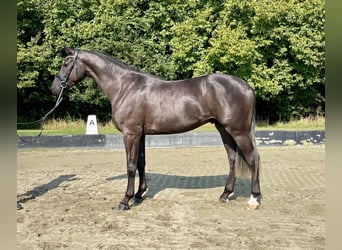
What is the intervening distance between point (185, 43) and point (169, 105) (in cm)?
1224

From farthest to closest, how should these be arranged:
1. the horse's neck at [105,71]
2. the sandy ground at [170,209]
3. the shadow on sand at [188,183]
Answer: the shadow on sand at [188,183]
the horse's neck at [105,71]
the sandy ground at [170,209]

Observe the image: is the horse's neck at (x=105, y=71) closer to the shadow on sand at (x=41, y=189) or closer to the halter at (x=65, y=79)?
the halter at (x=65, y=79)

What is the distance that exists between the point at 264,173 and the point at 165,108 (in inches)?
130

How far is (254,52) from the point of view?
16.0 metres

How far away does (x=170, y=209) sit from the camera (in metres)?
4.93

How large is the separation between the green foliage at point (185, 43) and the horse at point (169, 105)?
35.9ft

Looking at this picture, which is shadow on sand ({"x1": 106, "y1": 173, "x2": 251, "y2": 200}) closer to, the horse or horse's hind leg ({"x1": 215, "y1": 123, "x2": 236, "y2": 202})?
horse's hind leg ({"x1": 215, "y1": 123, "x2": 236, "y2": 202})

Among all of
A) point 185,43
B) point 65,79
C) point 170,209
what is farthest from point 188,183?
point 185,43

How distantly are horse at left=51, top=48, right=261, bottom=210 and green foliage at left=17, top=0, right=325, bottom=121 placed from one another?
35.9ft

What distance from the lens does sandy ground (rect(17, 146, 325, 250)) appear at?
149 inches

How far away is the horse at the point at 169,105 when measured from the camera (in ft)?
16.2

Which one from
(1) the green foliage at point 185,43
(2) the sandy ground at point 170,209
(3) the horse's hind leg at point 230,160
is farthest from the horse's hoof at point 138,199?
(1) the green foliage at point 185,43

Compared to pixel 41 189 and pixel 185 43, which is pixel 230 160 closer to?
pixel 41 189

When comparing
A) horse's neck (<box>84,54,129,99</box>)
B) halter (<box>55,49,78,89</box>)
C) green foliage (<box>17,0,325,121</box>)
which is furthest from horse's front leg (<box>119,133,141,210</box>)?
green foliage (<box>17,0,325,121</box>)
